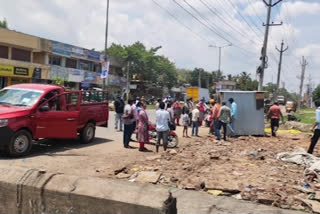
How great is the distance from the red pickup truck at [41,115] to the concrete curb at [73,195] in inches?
185

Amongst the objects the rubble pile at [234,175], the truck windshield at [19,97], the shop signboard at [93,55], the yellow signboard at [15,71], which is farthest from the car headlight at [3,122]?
the shop signboard at [93,55]

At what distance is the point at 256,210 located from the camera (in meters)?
5.99

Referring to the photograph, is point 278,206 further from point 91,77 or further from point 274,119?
point 91,77

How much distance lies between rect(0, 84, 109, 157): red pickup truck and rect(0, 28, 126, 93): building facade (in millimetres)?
22879

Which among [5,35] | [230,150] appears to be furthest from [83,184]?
[5,35]

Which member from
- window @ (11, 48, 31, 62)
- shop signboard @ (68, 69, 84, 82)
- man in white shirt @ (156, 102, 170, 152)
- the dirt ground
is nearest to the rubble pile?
the dirt ground

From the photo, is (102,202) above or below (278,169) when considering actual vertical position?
above

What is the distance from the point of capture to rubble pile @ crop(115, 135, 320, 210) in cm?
671

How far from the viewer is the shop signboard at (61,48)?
38912mm

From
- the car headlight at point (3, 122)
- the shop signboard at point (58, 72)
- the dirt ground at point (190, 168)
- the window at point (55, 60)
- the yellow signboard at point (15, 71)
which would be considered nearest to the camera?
the dirt ground at point (190, 168)

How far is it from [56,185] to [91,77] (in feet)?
147

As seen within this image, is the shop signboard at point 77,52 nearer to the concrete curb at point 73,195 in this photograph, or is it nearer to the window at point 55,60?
the window at point 55,60

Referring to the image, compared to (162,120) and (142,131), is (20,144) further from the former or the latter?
(162,120)

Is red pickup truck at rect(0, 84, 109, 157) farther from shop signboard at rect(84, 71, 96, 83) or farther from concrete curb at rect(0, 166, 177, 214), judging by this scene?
shop signboard at rect(84, 71, 96, 83)
